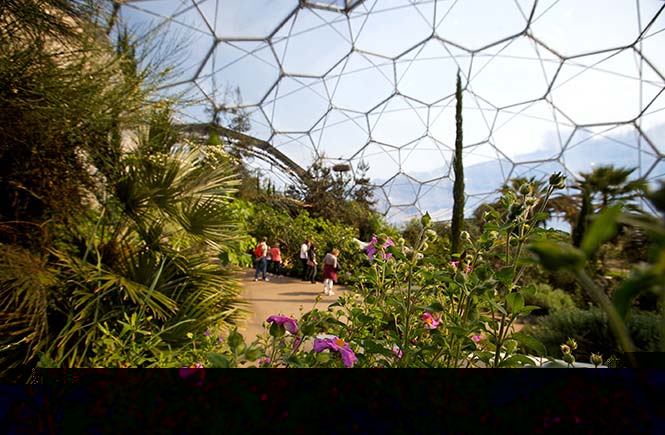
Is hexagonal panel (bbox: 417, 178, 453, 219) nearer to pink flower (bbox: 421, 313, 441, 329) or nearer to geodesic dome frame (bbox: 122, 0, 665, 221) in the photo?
geodesic dome frame (bbox: 122, 0, 665, 221)

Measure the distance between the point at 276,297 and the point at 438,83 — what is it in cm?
2175

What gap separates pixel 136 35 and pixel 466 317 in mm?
4212

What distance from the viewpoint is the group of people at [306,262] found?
9.92 m

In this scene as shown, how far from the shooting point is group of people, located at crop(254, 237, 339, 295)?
32.6 feet

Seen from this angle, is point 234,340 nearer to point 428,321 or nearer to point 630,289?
point 630,289

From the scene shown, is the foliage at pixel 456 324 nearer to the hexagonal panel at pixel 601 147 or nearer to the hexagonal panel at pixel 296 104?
the hexagonal panel at pixel 601 147

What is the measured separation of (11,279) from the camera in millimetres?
2883

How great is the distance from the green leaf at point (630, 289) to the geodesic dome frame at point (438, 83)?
22400 mm

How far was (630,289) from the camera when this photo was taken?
197 millimetres

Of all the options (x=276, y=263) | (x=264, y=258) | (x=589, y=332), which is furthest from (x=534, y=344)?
(x=276, y=263)

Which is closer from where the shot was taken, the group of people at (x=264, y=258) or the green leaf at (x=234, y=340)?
the green leaf at (x=234, y=340)

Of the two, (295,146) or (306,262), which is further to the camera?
(295,146)
